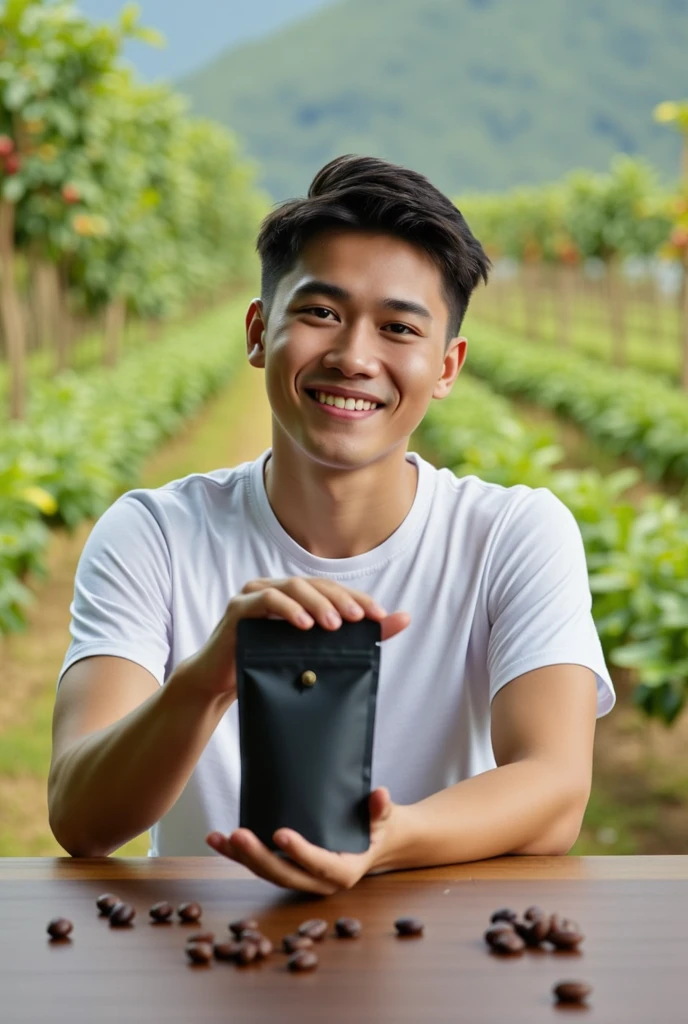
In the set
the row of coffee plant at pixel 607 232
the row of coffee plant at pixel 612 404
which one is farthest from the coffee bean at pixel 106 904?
the row of coffee plant at pixel 607 232

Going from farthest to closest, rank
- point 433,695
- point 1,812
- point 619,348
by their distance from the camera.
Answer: point 619,348 < point 1,812 < point 433,695

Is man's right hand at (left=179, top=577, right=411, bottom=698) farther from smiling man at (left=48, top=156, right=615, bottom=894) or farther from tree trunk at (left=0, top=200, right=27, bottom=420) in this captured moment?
tree trunk at (left=0, top=200, right=27, bottom=420)

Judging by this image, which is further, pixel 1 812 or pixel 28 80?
pixel 28 80

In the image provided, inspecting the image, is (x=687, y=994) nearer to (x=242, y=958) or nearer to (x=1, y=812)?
(x=242, y=958)

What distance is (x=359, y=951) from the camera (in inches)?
51.7

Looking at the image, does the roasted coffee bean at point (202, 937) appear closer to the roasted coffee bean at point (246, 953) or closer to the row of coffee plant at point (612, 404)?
the roasted coffee bean at point (246, 953)

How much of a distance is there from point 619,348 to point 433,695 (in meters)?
21.3

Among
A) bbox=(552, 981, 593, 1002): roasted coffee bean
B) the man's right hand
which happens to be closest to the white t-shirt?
the man's right hand

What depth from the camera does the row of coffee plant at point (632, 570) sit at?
15.8ft

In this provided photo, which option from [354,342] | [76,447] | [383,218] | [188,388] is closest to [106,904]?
[354,342]

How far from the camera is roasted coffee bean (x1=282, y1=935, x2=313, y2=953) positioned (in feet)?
4.26

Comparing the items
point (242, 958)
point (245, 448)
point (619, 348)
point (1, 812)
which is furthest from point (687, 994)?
point (619, 348)

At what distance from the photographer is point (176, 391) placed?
561 inches

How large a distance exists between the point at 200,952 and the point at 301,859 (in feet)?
0.48
